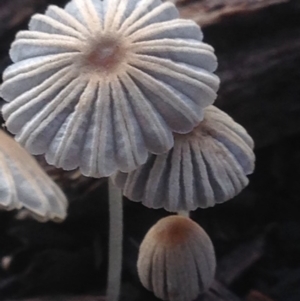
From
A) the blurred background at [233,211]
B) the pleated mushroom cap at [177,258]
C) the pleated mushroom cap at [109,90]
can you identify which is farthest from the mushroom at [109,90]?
the blurred background at [233,211]

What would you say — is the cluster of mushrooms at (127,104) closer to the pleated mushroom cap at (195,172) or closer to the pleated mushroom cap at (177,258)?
the pleated mushroom cap at (195,172)

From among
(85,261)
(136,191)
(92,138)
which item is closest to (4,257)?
(85,261)

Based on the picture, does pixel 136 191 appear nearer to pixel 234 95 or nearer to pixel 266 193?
pixel 234 95

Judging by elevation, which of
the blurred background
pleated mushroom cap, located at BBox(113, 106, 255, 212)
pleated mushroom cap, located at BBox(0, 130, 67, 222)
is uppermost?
pleated mushroom cap, located at BBox(0, 130, 67, 222)

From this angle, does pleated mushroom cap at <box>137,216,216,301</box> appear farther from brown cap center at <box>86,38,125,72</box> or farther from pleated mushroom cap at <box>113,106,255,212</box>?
brown cap center at <box>86,38,125,72</box>

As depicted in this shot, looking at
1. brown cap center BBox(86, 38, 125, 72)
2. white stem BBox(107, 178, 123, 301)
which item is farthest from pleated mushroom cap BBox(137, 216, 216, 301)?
brown cap center BBox(86, 38, 125, 72)

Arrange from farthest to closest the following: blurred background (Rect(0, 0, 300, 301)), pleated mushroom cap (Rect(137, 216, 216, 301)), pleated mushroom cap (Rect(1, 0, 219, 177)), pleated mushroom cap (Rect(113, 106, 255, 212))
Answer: blurred background (Rect(0, 0, 300, 301)) < pleated mushroom cap (Rect(137, 216, 216, 301)) < pleated mushroom cap (Rect(113, 106, 255, 212)) < pleated mushroom cap (Rect(1, 0, 219, 177))

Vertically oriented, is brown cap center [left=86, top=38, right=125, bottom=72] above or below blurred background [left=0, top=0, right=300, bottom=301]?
above
